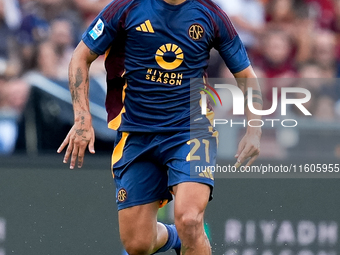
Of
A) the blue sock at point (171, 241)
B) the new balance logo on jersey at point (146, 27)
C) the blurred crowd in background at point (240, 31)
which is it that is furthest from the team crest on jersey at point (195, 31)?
the blurred crowd in background at point (240, 31)

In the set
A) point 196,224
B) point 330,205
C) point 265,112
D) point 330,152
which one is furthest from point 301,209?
point 196,224

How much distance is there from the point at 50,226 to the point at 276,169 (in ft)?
7.40

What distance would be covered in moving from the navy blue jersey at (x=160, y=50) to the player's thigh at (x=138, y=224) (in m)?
0.60

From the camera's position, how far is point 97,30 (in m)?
4.38

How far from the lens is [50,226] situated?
5.83 meters

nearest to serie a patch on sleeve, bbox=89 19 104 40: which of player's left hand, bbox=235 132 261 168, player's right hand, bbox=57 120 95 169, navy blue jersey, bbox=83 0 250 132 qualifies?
navy blue jersey, bbox=83 0 250 132

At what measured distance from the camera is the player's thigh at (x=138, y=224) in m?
4.56

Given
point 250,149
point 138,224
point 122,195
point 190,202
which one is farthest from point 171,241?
point 250,149

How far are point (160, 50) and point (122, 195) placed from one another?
1.11m

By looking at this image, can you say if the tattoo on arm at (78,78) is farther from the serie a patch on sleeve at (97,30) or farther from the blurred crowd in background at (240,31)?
the blurred crowd in background at (240,31)

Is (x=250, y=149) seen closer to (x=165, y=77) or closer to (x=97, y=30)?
(x=165, y=77)

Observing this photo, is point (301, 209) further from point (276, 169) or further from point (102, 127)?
point (102, 127)

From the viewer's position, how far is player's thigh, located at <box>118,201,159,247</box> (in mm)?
4559

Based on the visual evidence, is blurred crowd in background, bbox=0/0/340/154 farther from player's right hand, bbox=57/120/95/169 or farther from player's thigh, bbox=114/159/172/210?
player's right hand, bbox=57/120/95/169
